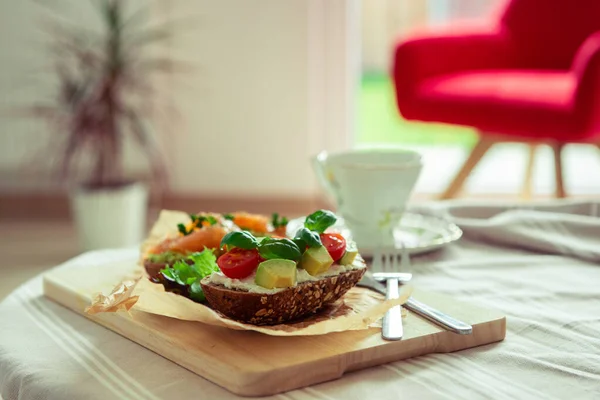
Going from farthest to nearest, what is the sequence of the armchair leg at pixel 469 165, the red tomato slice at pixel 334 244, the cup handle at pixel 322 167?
1. the armchair leg at pixel 469 165
2. the cup handle at pixel 322 167
3. the red tomato slice at pixel 334 244

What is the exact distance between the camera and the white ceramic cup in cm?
120

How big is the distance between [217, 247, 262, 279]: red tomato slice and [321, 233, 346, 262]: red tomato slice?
0.24 feet

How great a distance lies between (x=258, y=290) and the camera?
779 mm

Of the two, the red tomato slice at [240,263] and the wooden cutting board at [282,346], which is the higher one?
the red tomato slice at [240,263]

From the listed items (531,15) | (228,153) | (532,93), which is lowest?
(228,153)

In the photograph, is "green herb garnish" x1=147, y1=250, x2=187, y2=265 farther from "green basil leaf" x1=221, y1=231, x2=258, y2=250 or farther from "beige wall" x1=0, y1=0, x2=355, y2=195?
"beige wall" x1=0, y1=0, x2=355, y2=195

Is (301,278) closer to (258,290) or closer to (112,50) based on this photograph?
(258,290)

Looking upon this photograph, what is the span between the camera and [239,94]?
3.52 m

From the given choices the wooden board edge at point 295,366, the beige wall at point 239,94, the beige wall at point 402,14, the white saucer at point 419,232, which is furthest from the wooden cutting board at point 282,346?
the beige wall at point 402,14

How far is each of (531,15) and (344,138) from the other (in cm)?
86

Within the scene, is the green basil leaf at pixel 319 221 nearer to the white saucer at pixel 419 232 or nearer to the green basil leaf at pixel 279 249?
the green basil leaf at pixel 279 249

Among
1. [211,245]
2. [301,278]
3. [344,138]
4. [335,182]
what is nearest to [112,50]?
[344,138]

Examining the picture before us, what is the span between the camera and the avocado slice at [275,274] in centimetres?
77

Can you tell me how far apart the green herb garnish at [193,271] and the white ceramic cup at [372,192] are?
324mm
